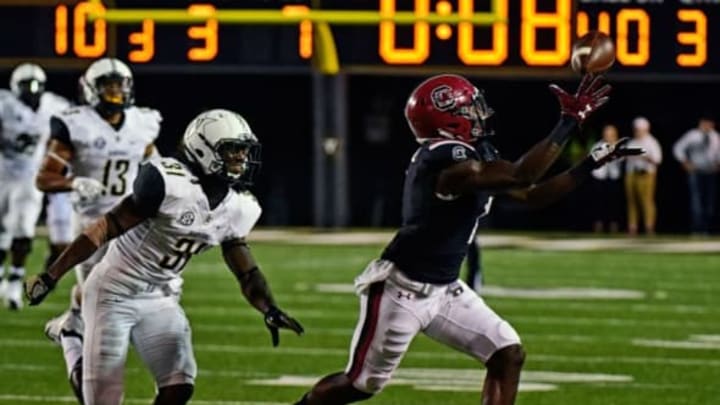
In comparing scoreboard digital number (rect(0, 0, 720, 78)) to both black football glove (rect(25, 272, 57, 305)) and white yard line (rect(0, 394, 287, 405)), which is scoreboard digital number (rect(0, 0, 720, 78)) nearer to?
white yard line (rect(0, 394, 287, 405))

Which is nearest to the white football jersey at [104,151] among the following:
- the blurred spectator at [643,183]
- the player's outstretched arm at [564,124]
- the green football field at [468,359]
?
the green football field at [468,359]

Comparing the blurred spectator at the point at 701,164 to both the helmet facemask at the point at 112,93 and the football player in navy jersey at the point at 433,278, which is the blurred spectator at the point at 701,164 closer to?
the helmet facemask at the point at 112,93

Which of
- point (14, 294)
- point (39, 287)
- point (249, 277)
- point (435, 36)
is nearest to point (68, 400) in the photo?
point (249, 277)

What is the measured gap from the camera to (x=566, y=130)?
23.6 ft

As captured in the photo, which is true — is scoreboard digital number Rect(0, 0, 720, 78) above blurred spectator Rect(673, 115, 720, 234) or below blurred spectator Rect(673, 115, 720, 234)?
above

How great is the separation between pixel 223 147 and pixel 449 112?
0.78 metres

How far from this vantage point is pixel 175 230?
754 centimetres

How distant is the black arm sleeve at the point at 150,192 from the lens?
→ 24.4 feet

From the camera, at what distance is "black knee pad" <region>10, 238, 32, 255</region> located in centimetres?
1398

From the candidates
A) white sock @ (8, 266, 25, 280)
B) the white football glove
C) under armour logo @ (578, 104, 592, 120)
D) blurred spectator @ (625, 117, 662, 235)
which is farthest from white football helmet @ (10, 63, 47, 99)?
blurred spectator @ (625, 117, 662, 235)

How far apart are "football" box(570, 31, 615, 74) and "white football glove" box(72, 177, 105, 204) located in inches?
134

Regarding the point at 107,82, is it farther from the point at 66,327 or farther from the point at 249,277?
the point at 249,277

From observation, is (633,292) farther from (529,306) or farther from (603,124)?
(603,124)

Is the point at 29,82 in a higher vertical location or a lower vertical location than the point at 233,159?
higher
